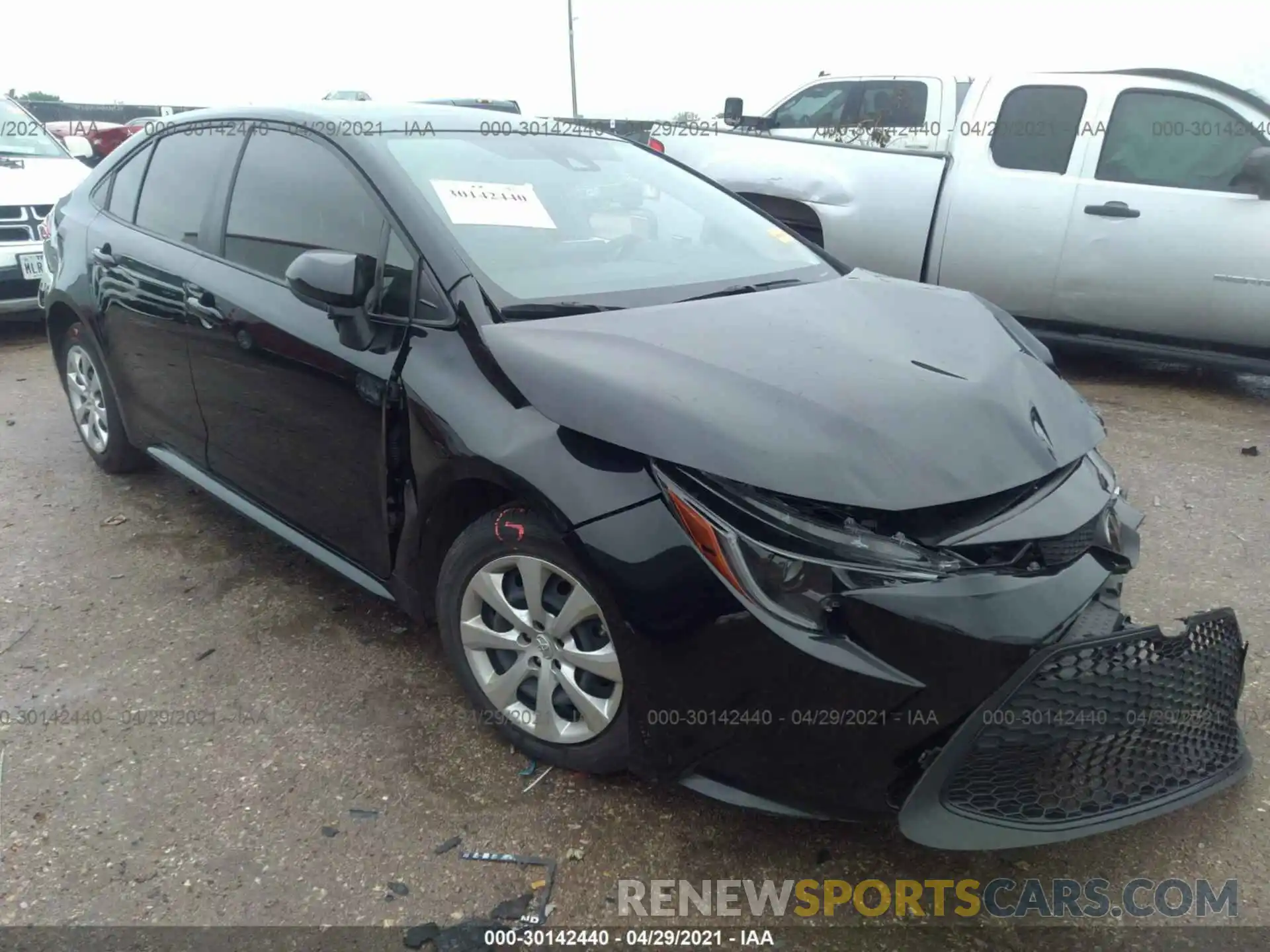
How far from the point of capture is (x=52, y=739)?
2.55 meters

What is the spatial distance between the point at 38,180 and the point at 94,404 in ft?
12.4

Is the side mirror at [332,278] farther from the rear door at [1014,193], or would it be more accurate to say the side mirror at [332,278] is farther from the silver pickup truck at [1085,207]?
the rear door at [1014,193]

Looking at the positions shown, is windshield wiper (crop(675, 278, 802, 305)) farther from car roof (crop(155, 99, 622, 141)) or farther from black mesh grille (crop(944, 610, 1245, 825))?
black mesh grille (crop(944, 610, 1245, 825))

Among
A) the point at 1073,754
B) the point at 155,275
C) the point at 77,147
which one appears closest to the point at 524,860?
the point at 1073,754

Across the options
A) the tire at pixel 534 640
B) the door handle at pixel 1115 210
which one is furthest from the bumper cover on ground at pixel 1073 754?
the door handle at pixel 1115 210

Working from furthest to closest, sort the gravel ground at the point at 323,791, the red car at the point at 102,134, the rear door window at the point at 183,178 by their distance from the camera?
the red car at the point at 102,134
the rear door window at the point at 183,178
the gravel ground at the point at 323,791

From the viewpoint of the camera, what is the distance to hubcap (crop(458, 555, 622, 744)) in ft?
6.97

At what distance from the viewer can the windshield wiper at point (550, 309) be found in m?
2.34

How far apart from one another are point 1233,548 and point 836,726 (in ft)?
8.44

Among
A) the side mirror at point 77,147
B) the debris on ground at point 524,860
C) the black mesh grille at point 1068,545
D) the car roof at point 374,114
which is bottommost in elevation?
the debris on ground at point 524,860

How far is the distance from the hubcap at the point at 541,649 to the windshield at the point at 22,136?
7.45 m

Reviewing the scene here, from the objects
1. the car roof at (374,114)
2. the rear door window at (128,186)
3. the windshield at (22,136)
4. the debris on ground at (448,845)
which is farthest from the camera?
the windshield at (22,136)

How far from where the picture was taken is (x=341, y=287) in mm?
2406

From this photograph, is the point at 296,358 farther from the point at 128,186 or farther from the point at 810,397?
the point at 128,186
